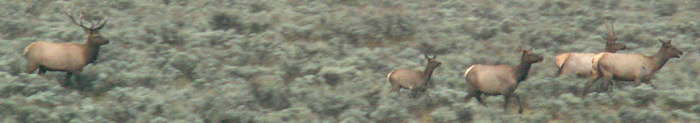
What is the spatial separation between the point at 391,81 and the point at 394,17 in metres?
4.10

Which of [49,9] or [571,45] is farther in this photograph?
[49,9]

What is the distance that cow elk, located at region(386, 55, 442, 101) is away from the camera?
10.4m

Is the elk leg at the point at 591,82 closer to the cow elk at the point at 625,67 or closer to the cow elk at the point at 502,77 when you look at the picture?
the cow elk at the point at 625,67

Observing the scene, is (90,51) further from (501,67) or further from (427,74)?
(501,67)

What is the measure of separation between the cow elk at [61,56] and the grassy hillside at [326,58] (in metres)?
0.27

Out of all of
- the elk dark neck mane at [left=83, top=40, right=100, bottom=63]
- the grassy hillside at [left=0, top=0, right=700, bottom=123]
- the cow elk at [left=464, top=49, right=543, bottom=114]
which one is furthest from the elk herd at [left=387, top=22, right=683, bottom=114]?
the elk dark neck mane at [left=83, top=40, right=100, bottom=63]

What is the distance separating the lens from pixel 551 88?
35.7 feet

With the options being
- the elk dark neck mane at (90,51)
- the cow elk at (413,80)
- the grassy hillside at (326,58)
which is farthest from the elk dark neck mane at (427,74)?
the elk dark neck mane at (90,51)

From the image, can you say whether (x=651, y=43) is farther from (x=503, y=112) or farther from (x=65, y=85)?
(x=65, y=85)

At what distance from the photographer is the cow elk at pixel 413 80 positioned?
10.4m

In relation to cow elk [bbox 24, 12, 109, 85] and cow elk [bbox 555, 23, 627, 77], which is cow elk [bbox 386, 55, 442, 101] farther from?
cow elk [bbox 24, 12, 109, 85]

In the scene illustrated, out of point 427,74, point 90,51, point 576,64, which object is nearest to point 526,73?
point 427,74

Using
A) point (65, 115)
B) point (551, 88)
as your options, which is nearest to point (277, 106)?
point (65, 115)

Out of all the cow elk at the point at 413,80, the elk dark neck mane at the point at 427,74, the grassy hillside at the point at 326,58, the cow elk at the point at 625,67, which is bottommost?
the grassy hillside at the point at 326,58
